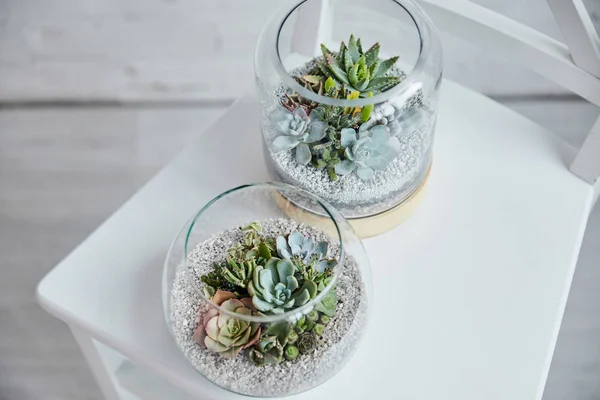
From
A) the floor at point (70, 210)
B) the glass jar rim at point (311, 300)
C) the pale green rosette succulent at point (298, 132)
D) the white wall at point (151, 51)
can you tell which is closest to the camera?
the glass jar rim at point (311, 300)

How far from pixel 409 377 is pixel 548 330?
13 centimetres

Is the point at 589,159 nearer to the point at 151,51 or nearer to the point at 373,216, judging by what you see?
the point at 373,216

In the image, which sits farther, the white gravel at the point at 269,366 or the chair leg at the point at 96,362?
the chair leg at the point at 96,362

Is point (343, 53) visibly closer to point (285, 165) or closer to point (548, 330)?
point (285, 165)

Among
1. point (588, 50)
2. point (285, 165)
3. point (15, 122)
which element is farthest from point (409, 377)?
point (15, 122)

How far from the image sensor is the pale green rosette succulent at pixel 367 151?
679mm

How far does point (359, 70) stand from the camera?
69 centimetres

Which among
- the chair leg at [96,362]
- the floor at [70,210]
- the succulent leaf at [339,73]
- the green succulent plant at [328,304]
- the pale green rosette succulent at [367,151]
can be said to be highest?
the succulent leaf at [339,73]

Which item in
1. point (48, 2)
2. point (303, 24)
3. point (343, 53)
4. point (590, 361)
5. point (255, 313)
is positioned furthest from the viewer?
point (48, 2)

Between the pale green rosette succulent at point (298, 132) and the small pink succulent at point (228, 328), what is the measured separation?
157 mm

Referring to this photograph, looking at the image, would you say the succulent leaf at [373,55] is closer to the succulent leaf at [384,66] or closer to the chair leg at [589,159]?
the succulent leaf at [384,66]

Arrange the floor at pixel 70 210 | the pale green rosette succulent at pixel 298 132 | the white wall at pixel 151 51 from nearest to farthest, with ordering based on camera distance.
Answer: the pale green rosette succulent at pixel 298 132, the floor at pixel 70 210, the white wall at pixel 151 51

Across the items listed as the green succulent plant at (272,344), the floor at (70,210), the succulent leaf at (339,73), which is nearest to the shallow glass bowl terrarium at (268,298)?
the green succulent plant at (272,344)

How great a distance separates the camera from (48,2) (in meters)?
1.54
